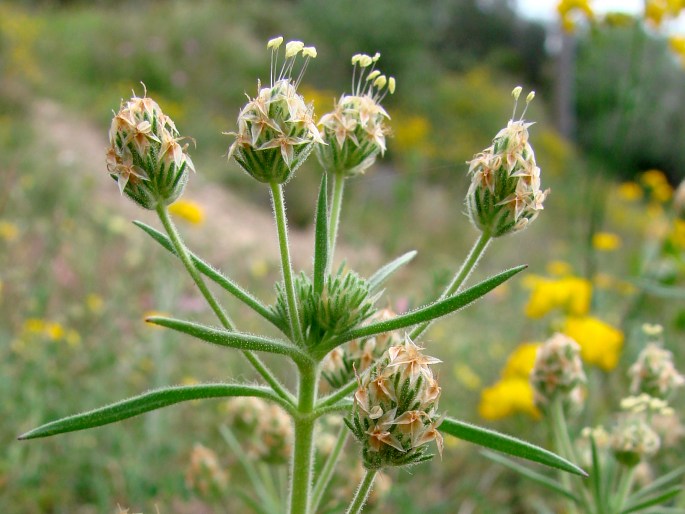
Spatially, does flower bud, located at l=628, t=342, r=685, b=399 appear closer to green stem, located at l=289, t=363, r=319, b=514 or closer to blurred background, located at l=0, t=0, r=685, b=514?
blurred background, located at l=0, t=0, r=685, b=514

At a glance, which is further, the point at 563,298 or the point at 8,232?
the point at 8,232

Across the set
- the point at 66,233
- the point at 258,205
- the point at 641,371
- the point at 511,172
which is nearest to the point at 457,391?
the point at 641,371

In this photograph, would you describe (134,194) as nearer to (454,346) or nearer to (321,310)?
(321,310)

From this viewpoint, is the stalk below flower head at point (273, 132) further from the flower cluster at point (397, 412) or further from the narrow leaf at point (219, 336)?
the flower cluster at point (397, 412)

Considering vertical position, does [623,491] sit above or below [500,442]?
below

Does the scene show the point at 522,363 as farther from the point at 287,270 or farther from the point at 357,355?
the point at 287,270

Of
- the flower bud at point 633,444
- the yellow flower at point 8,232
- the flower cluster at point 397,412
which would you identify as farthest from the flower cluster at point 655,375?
the yellow flower at point 8,232

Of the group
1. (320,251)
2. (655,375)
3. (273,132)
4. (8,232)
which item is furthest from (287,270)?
(8,232)
